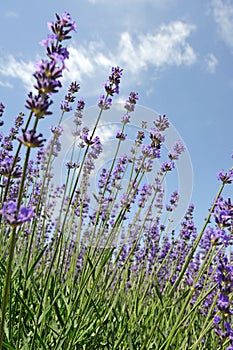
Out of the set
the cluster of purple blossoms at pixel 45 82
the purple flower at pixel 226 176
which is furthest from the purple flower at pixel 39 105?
the purple flower at pixel 226 176

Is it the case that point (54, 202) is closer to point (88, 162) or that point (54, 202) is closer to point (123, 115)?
point (88, 162)

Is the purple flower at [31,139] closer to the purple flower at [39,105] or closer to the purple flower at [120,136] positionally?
the purple flower at [39,105]

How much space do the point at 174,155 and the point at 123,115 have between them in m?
0.56

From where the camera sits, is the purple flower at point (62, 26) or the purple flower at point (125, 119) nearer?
the purple flower at point (62, 26)

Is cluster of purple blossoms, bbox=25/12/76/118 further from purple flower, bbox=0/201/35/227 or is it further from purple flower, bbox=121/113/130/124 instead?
purple flower, bbox=121/113/130/124

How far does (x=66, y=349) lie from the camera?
2107mm

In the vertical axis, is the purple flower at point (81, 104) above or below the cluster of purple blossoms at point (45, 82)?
above

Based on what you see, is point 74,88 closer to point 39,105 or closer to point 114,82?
point 114,82

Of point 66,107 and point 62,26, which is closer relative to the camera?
point 62,26

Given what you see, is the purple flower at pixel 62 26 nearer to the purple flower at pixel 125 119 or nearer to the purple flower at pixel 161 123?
the purple flower at pixel 161 123

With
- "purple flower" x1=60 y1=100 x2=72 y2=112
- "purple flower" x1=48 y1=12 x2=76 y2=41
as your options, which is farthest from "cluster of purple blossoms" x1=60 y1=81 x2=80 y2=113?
"purple flower" x1=48 y1=12 x2=76 y2=41

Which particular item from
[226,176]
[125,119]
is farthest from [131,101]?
[226,176]

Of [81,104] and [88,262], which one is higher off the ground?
[81,104]

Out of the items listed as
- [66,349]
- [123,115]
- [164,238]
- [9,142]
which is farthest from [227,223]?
[164,238]
